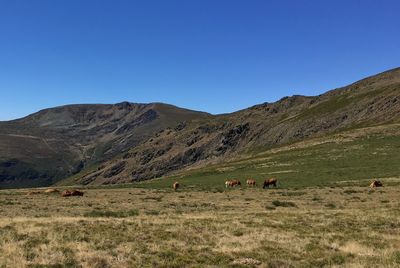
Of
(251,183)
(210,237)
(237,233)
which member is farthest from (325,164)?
(210,237)

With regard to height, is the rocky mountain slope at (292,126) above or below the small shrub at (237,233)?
above

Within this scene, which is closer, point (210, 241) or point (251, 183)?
point (210, 241)

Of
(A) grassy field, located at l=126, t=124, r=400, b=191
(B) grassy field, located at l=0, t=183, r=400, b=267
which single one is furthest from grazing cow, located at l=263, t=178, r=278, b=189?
(B) grassy field, located at l=0, t=183, r=400, b=267

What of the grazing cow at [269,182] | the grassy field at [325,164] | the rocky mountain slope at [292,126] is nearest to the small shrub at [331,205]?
the grassy field at [325,164]

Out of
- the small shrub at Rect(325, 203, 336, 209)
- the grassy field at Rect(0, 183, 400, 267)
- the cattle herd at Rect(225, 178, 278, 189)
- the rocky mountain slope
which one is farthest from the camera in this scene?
the rocky mountain slope

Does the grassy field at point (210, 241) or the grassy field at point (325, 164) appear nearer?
the grassy field at point (210, 241)

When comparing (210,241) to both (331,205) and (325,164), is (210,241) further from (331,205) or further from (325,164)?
(325,164)

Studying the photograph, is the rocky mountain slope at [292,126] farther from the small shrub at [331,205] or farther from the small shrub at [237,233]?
the small shrub at [237,233]

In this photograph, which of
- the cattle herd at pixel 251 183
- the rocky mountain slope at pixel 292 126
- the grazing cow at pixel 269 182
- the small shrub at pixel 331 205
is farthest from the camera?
the rocky mountain slope at pixel 292 126

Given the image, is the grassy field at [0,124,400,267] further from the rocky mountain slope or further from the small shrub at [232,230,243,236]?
the rocky mountain slope

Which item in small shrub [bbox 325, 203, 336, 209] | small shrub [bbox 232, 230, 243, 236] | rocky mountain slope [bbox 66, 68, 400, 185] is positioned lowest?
small shrub [bbox 325, 203, 336, 209]

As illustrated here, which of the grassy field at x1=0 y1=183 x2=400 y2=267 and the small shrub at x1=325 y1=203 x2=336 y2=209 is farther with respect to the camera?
the small shrub at x1=325 y1=203 x2=336 y2=209

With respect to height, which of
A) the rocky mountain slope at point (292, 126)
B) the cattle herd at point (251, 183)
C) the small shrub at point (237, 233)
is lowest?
the cattle herd at point (251, 183)

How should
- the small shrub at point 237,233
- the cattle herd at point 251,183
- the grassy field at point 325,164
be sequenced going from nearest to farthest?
the small shrub at point 237,233 < the cattle herd at point 251,183 < the grassy field at point 325,164
